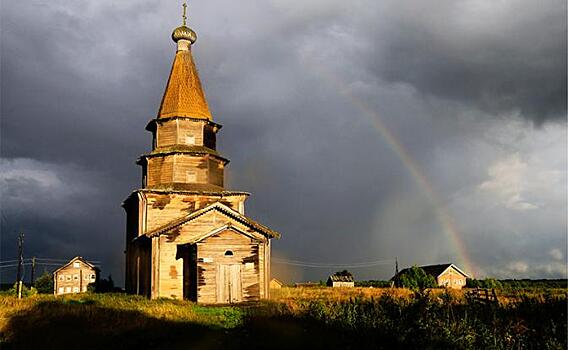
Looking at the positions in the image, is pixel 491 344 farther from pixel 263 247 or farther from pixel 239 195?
pixel 239 195

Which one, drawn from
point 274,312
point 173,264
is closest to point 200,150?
point 173,264

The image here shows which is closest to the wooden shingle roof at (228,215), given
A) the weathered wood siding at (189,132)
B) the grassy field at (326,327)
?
the weathered wood siding at (189,132)

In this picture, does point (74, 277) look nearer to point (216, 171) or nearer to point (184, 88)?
point (184, 88)

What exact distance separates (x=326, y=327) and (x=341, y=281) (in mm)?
80511

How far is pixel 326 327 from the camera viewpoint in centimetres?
1484

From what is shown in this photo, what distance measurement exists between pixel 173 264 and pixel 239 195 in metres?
6.31

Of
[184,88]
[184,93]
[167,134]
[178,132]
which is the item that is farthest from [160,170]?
[184,88]

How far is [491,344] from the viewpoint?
11.9 m

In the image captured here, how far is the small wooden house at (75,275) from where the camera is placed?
76.9 m

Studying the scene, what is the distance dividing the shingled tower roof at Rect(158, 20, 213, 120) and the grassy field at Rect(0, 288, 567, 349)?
705 inches

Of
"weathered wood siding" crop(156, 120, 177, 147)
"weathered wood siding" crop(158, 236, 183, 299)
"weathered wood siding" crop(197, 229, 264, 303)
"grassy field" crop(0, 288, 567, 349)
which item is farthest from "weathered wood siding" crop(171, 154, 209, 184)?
"grassy field" crop(0, 288, 567, 349)

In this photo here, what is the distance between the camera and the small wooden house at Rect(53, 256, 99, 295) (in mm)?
76938

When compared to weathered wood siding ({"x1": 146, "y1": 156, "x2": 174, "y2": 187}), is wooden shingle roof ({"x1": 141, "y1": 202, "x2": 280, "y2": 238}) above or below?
below

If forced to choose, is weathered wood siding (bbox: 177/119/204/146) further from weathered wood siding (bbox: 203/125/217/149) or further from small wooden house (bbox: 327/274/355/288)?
small wooden house (bbox: 327/274/355/288)
